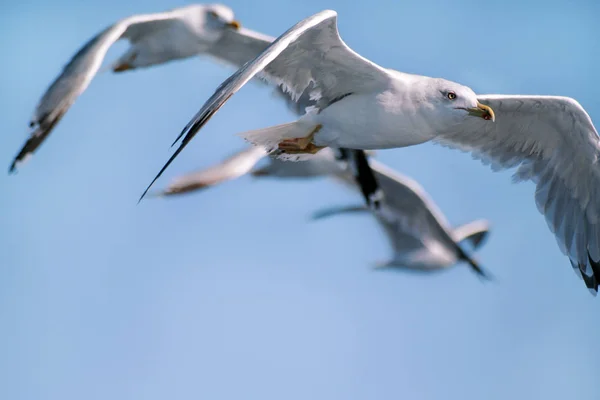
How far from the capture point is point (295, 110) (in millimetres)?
7855

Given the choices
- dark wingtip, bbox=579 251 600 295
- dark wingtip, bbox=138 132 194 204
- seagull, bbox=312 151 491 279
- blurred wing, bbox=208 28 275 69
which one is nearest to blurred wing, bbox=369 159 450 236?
seagull, bbox=312 151 491 279

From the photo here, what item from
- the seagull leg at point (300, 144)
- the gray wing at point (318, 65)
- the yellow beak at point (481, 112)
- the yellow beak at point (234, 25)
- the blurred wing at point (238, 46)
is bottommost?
the blurred wing at point (238, 46)

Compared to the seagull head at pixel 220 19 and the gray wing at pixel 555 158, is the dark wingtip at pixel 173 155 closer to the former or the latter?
the gray wing at pixel 555 158

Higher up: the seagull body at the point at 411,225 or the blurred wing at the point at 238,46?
the blurred wing at the point at 238,46

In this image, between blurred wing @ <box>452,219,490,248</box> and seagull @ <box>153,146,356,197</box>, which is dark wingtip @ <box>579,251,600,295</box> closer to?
seagull @ <box>153,146,356,197</box>

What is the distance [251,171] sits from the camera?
377 inches

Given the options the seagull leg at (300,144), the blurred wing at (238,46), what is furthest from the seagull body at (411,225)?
the seagull leg at (300,144)

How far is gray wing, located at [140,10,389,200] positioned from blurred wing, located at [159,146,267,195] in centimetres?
200

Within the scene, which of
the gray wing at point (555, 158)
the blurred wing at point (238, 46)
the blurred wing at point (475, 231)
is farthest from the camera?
the blurred wing at point (475, 231)

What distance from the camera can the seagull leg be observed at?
19.9 feet

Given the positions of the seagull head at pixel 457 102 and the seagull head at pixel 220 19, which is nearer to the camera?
the seagull head at pixel 457 102

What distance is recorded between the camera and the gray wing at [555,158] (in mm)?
6457

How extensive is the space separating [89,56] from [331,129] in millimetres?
2092

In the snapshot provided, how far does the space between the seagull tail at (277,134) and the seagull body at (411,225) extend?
3216mm
